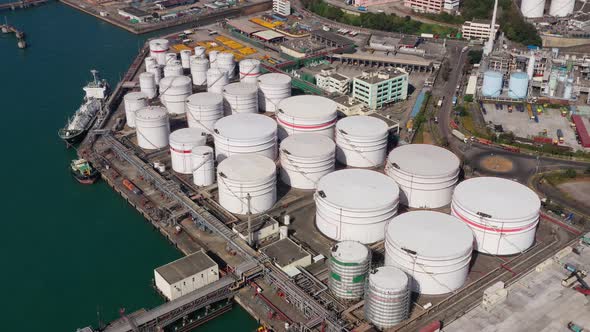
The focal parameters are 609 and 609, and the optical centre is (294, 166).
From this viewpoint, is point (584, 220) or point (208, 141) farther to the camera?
point (208, 141)

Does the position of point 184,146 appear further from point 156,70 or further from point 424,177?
point 156,70

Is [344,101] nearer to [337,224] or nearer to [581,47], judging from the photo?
[337,224]

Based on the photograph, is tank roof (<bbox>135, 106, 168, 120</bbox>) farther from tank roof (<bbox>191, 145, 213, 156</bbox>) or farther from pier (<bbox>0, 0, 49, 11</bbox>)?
pier (<bbox>0, 0, 49, 11</bbox>)

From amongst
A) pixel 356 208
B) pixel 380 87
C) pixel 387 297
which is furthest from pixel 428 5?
pixel 387 297

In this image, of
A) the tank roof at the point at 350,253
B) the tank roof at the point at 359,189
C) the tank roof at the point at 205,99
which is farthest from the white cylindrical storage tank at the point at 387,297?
the tank roof at the point at 205,99

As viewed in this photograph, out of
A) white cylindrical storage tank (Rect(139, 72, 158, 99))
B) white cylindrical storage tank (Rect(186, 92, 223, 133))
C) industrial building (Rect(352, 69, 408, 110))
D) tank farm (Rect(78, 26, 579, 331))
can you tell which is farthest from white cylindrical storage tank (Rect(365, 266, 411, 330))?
white cylindrical storage tank (Rect(139, 72, 158, 99))

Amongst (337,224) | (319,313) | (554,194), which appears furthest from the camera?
(554,194)

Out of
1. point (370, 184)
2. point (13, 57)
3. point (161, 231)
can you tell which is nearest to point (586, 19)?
point (370, 184)
